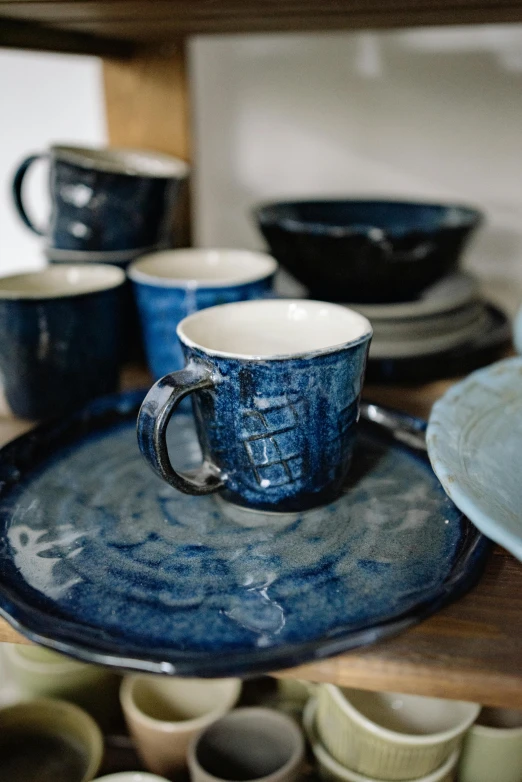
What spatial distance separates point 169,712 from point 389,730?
0.22 metres

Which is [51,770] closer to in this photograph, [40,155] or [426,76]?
[40,155]

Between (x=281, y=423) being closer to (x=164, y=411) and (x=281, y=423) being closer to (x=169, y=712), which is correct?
(x=164, y=411)

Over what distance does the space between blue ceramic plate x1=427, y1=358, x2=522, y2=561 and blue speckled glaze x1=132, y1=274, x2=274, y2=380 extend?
17cm

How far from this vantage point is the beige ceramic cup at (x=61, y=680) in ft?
2.12

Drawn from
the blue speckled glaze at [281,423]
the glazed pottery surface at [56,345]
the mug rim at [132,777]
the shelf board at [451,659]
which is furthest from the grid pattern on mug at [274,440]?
the mug rim at [132,777]

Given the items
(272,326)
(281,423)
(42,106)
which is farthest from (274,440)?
(42,106)

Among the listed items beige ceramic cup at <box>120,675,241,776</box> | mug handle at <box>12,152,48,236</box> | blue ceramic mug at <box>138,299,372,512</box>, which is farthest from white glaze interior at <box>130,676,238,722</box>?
mug handle at <box>12,152,48,236</box>

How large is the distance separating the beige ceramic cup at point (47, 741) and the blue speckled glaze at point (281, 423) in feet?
1.12

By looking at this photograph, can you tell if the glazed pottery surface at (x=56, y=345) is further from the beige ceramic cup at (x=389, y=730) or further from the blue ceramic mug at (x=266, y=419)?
the beige ceramic cup at (x=389, y=730)

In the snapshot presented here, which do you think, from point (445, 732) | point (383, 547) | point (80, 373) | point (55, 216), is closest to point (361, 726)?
point (445, 732)

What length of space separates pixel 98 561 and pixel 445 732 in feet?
1.09

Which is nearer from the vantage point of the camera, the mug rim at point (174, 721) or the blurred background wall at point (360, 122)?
the mug rim at point (174, 721)

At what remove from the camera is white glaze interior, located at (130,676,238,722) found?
633mm

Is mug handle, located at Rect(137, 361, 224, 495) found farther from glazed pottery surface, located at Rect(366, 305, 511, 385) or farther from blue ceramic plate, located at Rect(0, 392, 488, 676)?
glazed pottery surface, located at Rect(366, 305, 511, 385)
